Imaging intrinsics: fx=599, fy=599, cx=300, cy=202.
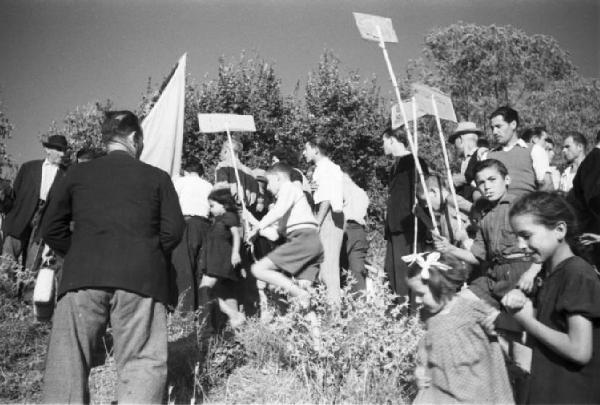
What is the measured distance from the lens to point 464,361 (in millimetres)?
2896

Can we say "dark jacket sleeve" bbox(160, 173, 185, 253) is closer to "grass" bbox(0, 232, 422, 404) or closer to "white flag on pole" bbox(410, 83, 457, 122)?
"grass" bbox(0, 232, 422, 404)

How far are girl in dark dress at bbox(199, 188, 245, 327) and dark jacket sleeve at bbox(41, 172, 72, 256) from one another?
2.74 meters

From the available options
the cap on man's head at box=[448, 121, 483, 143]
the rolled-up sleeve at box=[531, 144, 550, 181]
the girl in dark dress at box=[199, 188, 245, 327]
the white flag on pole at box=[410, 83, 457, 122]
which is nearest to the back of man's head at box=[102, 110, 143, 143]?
the girl in dark dress at box=[199, 188, 245, 327]

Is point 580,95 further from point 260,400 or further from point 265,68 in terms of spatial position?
point 260,400

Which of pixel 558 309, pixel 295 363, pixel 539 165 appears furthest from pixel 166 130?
pixel 558 309

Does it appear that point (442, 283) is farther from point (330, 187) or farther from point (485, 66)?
point (485, 66)

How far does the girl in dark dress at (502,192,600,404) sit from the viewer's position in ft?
7.55

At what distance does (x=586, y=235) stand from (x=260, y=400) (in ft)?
8.19

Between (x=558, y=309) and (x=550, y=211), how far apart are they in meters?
→ 0.42

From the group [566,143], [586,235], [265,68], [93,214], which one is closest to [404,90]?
[265,68]

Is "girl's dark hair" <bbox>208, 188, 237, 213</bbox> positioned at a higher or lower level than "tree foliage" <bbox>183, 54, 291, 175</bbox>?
lower

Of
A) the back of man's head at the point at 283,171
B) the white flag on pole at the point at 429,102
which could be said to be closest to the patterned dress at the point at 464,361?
the back of man's head at the point at 283,171

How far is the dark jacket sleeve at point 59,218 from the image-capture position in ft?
10.7

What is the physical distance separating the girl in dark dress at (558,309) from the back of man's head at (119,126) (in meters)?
2.11
